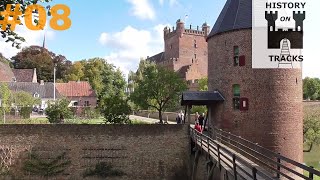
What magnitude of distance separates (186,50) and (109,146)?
41022 mm

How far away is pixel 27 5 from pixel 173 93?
2063 cm

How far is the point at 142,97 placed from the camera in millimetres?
26969

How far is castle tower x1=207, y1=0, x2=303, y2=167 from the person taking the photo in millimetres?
15773

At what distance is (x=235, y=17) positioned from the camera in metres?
17.0

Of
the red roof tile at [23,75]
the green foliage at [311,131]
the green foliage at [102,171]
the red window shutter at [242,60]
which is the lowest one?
the green foliage at [102,171]

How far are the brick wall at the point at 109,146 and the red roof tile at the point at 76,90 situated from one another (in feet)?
96.8

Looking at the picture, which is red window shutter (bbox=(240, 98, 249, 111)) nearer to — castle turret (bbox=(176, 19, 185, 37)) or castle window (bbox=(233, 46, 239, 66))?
castle window (bbox=(233, 46, 239, 66))

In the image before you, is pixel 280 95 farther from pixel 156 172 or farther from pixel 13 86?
pixel 13 86

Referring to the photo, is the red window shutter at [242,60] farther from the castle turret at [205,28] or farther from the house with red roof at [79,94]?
the castle turret at [205,28]

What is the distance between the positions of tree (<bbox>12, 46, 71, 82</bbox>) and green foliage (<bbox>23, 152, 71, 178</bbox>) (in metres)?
43.8

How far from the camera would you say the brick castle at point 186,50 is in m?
54.6

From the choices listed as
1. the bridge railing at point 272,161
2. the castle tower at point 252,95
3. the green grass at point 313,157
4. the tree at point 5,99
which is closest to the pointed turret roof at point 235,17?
the castle tower at point 252,95

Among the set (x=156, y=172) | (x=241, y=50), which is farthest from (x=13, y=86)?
(x=241, y=50)

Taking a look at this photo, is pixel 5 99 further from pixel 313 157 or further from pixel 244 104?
pixel 313 157
